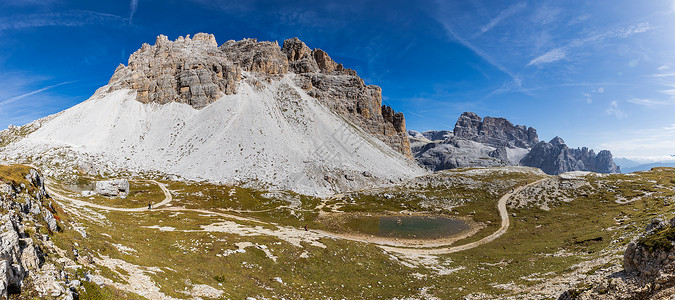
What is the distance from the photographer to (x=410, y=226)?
284 feet

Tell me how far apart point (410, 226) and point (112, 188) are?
9474 cm

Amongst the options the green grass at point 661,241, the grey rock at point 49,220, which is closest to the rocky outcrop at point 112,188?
the grey rock at point 49,220

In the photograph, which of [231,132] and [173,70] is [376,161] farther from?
[173,70]

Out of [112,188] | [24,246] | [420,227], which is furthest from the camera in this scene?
[420,227]

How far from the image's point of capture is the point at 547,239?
208 feet

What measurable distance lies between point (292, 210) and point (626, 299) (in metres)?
90.4

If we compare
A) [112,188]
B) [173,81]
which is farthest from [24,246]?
[173,81]

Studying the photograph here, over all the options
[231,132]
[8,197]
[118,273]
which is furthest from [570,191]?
[231,132]

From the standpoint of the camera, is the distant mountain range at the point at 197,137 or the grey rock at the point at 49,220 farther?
the distant mountain range at the point at 197,137

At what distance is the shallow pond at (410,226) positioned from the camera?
3044 inches

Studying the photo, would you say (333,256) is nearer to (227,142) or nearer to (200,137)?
(227,142)

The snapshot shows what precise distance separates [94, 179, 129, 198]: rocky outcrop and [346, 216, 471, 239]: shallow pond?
72.7 m

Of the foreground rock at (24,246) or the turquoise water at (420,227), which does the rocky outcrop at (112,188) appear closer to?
the foreground rock at (24,246)

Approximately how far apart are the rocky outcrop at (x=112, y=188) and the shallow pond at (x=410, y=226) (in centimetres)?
7270
